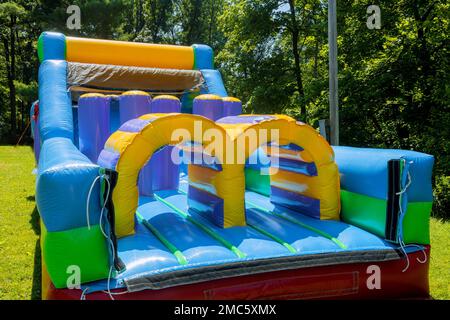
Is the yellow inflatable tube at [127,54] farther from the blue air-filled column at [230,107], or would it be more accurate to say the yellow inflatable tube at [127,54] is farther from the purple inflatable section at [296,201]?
the purple inflatable section at [296,201]

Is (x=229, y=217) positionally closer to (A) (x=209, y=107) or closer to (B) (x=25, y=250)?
(A) (x=209, y=107)

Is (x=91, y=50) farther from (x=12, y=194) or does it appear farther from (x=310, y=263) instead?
(x=310, y=263)

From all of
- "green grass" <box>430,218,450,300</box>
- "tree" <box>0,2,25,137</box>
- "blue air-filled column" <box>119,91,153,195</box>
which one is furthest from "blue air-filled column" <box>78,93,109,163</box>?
"tree" <box>0,2,25,137</box>

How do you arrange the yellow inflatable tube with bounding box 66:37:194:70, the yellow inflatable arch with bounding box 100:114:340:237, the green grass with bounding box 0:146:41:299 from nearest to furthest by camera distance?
the yellow inflatable arch with bounding box 100:114:340:237, the green grass with bounding box 0:146:41:299, the yellow inflatable tube with bounding box 66:37:194:70

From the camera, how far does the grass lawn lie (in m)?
2.99

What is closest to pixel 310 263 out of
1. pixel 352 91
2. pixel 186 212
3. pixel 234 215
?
pixel 234 215

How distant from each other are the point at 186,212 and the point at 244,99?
1009 cm

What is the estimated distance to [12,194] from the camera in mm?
6480

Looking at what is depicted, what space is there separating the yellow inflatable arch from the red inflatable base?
567 mm

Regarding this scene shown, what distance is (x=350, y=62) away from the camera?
27.5 feet

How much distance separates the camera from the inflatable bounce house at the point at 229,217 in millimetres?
2082

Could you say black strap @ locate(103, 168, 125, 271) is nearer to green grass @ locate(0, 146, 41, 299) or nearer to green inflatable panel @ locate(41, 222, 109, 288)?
green inflatable panel @ locate(41, 222, 109, 288)

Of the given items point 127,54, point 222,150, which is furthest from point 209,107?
point 222,150

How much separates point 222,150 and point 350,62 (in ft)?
21.0
